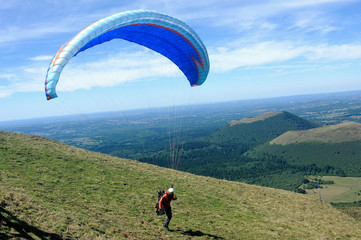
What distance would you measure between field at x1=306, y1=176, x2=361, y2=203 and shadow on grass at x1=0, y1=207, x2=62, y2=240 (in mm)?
91102

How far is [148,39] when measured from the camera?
1714 cm

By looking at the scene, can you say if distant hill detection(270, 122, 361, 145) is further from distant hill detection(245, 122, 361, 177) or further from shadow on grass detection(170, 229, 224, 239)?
shadow on grass detection(170, 229, 224, 239)

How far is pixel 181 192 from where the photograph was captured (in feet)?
68.0

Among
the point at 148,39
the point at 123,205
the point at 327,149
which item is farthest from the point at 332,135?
the point at 123,205

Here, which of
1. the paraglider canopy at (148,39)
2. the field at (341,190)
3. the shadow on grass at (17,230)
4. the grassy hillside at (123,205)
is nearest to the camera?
the shadow on grass at (17,230)

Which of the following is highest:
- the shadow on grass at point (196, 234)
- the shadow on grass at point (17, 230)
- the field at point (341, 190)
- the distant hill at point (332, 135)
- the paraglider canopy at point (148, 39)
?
the paraglider canopy at point (148, 39)

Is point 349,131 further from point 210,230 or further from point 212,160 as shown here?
point 210,230

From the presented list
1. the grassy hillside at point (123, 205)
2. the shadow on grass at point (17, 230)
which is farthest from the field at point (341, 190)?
the shadow on grass at point (17, 230)

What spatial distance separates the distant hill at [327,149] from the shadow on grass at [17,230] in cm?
15408

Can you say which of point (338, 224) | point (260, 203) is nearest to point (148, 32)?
point (260, 203)

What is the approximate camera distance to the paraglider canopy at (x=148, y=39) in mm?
10672

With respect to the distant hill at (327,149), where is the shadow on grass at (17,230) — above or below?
above

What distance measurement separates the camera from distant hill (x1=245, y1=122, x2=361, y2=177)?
14423cm

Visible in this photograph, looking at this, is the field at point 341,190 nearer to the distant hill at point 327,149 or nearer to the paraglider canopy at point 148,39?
the distant hill at point 327,149
